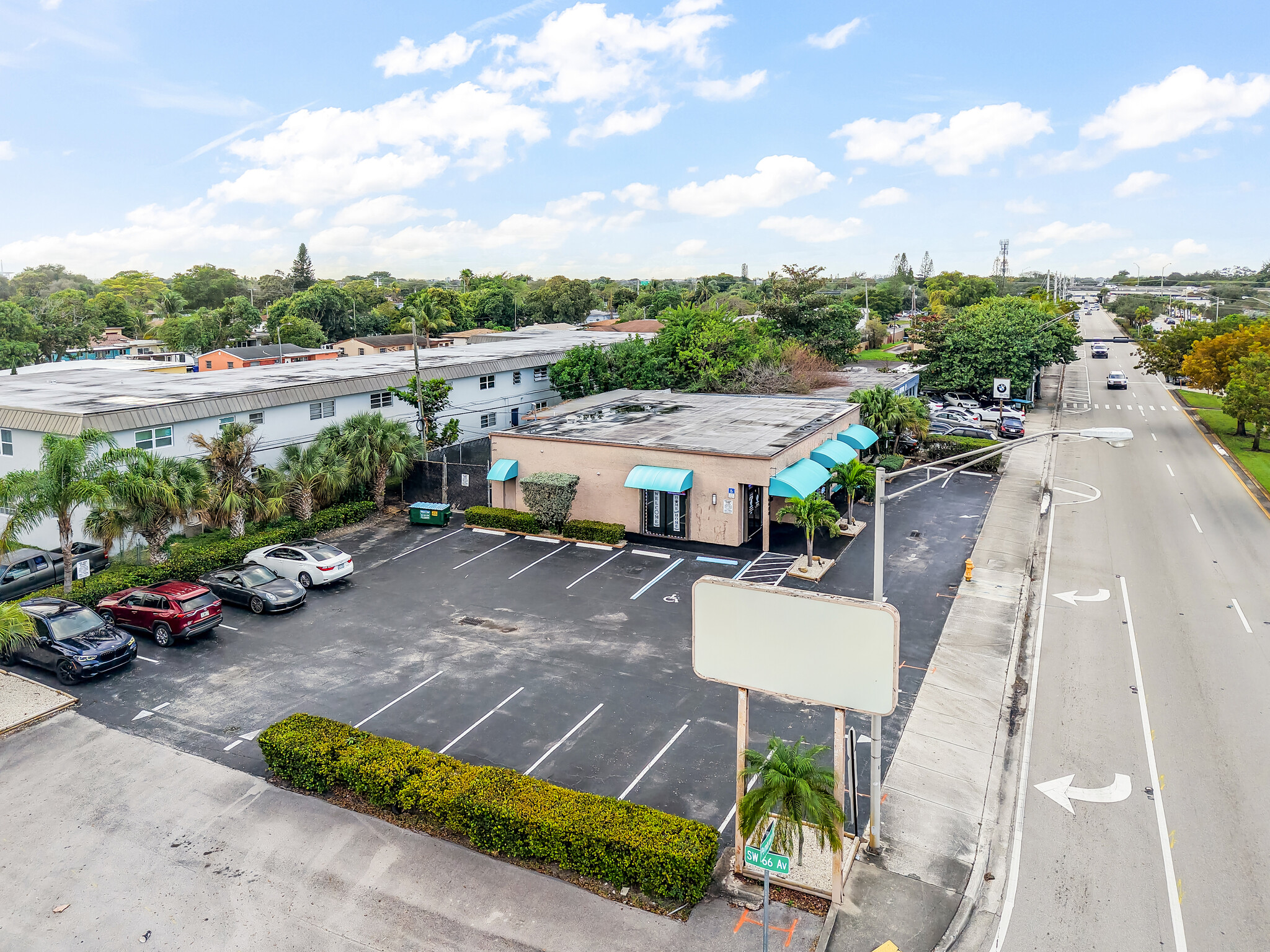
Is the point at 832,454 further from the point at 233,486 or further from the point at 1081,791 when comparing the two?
the point at 233,486

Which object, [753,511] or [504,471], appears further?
[504,471]

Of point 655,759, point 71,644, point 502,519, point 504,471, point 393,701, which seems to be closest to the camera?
point 655,759

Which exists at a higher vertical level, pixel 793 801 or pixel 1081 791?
pixel 793 801

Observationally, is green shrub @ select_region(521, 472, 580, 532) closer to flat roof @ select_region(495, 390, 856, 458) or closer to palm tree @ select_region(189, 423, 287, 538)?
flat roof @ select_region(495, 390, 856, 458)

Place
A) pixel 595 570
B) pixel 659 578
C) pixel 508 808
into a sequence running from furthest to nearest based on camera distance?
pixel 595 570 < pixel 659 578 < pixel 508 808

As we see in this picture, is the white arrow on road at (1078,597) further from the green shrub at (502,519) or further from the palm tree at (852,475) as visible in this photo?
the green shrub at (502,519)

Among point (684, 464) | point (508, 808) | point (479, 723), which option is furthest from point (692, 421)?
point (508, 808)

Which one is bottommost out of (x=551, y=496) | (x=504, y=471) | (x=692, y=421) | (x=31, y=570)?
(x=31, y=570)
